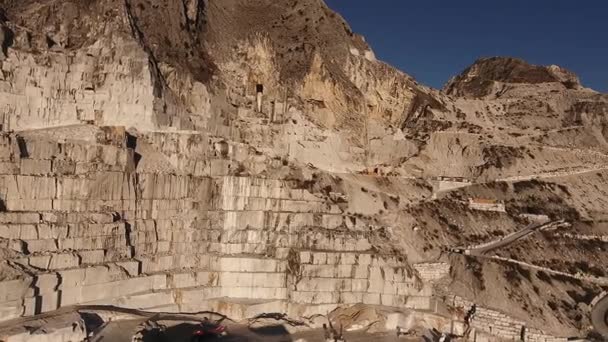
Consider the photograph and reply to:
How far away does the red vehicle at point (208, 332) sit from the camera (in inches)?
1204

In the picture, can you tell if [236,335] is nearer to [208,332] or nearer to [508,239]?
[208,332]

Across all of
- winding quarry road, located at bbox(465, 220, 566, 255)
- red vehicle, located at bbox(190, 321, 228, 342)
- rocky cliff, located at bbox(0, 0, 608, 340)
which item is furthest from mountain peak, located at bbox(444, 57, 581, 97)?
red vehicle, located at bbox(190, 321, 228, 342)

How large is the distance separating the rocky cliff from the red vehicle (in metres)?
2.32

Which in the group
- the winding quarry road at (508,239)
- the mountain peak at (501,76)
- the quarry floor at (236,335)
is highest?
the mountain peak at (501,76)

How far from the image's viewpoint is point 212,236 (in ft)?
124

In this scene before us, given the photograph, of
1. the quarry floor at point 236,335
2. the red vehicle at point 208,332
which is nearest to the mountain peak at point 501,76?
the quarry floor at point 236,335

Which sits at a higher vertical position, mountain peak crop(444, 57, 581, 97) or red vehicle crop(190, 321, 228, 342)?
mountain peak crop(444, 57, 581, 97)

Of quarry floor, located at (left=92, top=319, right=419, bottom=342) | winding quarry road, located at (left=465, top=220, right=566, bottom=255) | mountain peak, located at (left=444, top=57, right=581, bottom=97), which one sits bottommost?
quarry floor, located at (left=92, top=319, right=419, bottom=342)

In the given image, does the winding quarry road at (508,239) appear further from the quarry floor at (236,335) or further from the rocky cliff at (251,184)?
the quarry floor at (236,335)

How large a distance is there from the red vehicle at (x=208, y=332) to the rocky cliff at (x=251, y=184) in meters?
2.32

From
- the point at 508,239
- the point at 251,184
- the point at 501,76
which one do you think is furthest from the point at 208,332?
the point at 501,76

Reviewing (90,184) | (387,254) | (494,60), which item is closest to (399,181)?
(387,254)

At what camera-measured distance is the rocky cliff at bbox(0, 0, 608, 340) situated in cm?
3184

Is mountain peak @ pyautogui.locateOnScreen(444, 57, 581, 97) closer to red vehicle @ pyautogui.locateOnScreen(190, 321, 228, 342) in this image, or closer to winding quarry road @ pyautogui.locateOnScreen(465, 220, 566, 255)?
winding quarry road @ pyautogui.locateOnScreen(465, 220, 566, 255)
